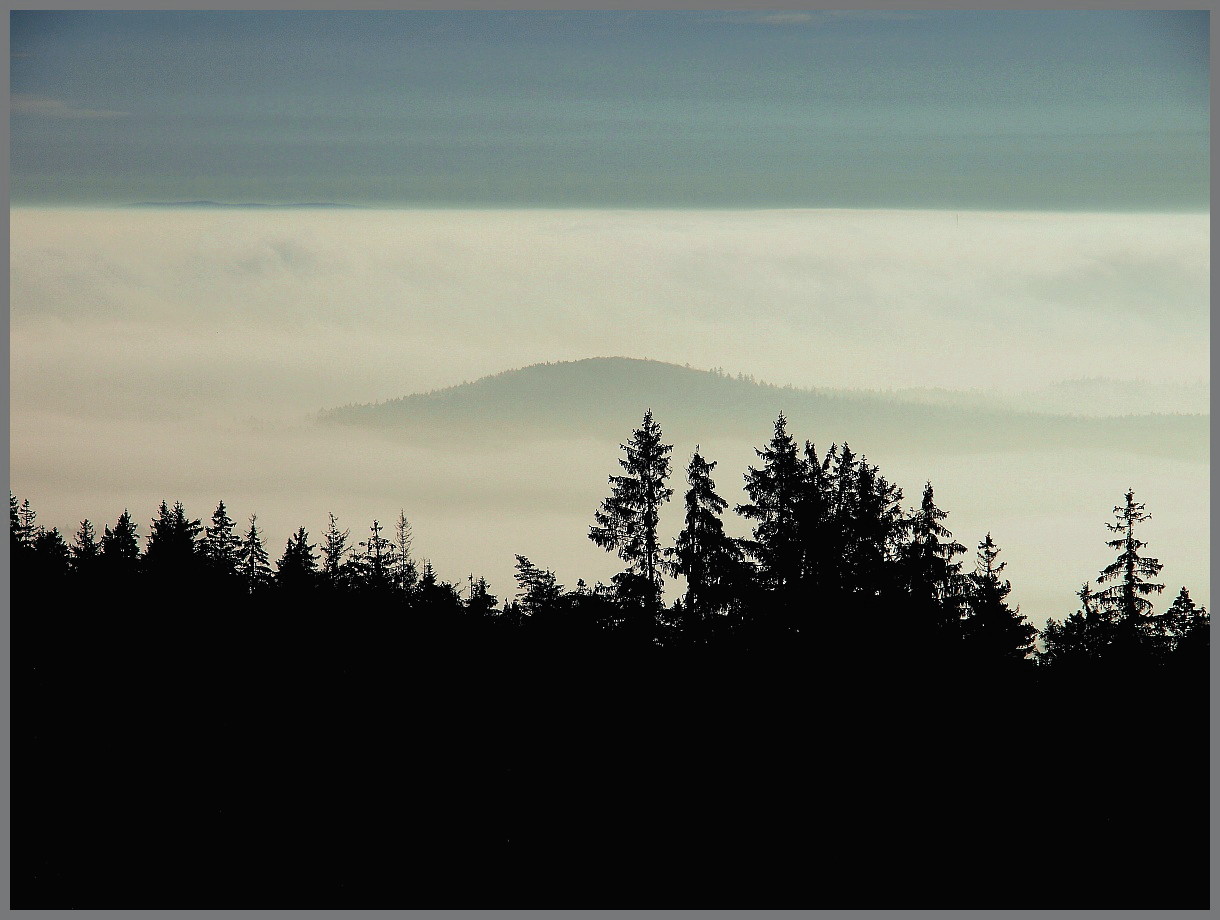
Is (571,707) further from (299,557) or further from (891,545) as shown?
(299,557)

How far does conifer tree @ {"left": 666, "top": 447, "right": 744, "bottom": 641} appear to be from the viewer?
157 feet

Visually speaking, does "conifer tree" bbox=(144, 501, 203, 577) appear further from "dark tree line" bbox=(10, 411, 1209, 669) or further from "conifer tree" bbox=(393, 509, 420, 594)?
"conifer tree" bbox=(393, 509, 420, 594)

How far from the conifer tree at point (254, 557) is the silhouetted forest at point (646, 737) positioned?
18610 mm

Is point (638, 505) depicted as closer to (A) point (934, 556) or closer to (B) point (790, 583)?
(B) point (790, 583)

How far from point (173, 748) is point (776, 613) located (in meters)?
21.9

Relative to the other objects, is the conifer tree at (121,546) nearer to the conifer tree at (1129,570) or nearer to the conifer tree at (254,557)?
the conifer tree at (254,557)

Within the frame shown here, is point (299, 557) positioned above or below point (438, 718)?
above

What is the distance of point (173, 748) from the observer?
1534 inches

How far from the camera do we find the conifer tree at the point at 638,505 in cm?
5141

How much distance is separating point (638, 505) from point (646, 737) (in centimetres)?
1485

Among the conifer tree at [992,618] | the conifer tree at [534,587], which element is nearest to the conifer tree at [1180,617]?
the conifer tree at [992,618]

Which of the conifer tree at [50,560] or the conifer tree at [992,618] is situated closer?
the conifer tree at [992,618]

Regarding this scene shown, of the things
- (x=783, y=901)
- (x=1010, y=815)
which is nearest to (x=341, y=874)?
(x=783, y=901)

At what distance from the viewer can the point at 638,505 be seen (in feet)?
169
